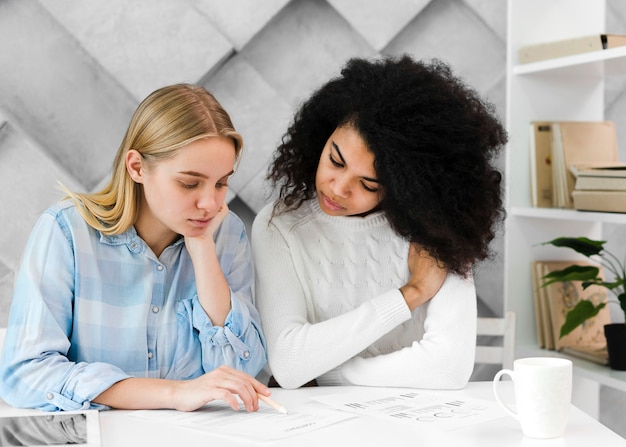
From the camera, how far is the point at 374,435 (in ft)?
3.44

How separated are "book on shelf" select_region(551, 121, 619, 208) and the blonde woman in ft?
3.10

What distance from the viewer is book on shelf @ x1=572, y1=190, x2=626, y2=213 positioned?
1.75 m

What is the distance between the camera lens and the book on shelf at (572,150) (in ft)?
6.43

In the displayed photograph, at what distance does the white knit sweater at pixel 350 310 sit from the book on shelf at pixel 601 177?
0.52 m

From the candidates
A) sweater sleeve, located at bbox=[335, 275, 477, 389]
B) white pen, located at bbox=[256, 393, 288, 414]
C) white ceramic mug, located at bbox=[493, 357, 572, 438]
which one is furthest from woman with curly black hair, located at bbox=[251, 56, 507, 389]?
white ceramic mug, located at bbox=[493, 357, 572, 438]

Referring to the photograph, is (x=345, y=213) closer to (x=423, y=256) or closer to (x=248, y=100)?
(x=423, y=256)

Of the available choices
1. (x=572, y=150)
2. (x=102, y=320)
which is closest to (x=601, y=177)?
(x=572, y=150)

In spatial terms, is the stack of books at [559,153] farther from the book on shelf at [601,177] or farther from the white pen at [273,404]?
the white pen at [273,404]

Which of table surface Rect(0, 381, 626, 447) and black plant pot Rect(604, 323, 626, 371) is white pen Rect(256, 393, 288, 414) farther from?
black plant pot Rect(604, 323, 626, 371)

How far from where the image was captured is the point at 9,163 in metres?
1.70

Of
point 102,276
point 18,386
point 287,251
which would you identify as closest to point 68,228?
point 102,276

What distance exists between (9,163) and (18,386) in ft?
2.17

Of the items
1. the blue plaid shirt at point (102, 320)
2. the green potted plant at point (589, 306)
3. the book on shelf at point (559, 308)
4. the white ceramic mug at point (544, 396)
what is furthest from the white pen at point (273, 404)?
the book on shelf at point (559, 308)

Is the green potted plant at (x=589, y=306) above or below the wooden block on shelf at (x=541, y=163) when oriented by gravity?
Answer: below
